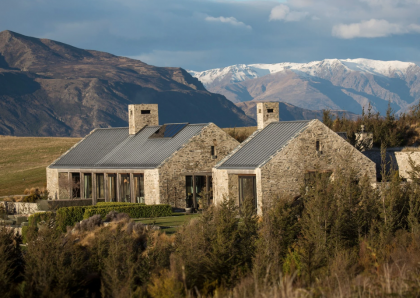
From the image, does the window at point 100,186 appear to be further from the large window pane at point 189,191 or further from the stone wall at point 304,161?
the stone wall at point 304,161

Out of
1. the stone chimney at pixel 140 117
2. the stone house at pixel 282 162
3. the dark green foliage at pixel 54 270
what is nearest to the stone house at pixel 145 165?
the stone chimney at pixel 140 117

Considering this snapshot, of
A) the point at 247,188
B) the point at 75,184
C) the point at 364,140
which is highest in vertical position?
the point at 364,140

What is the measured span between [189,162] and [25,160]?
136 ft

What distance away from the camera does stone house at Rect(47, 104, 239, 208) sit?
125ft

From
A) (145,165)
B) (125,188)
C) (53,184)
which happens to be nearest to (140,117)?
(53,184)

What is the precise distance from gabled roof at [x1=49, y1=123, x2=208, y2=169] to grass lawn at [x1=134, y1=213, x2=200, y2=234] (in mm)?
5015

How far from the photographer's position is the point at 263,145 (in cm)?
3544

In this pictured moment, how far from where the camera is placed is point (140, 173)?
38750 mm

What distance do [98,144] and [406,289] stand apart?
34.1 metres

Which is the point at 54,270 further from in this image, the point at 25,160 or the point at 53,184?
the point at 25,160

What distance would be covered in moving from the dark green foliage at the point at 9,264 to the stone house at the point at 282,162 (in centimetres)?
1184

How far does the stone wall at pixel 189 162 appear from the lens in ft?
124

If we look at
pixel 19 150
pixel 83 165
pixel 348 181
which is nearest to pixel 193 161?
pixel 83 165

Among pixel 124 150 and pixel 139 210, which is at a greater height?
pixel 124 150
